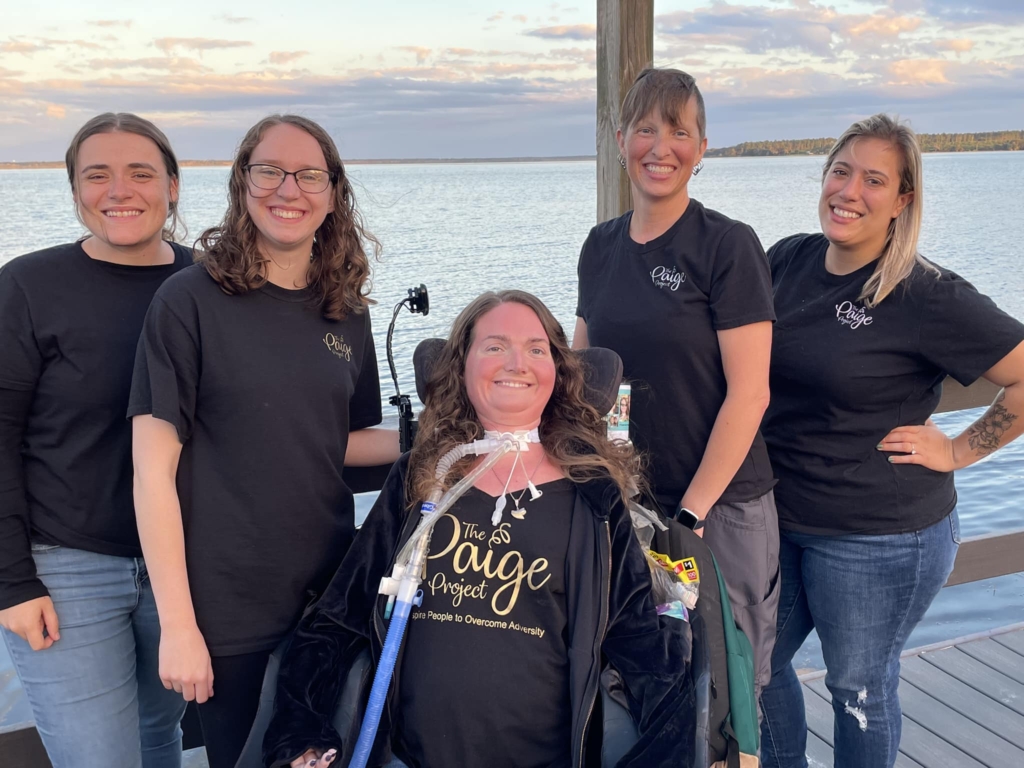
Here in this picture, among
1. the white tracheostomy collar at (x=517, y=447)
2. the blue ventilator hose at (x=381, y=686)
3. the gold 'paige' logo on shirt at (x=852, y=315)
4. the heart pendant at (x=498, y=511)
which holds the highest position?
the gold 'paige' logo on shirt at (x=852, y=315)

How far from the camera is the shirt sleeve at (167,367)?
158 cm

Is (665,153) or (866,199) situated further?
(866,199)

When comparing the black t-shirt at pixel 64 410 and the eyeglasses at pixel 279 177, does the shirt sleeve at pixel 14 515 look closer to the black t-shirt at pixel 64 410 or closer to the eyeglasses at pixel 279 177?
the black t-shirt at pixel 64 410

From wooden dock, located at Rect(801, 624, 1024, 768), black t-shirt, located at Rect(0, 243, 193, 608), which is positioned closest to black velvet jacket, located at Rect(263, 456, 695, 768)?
black t-shirt, located at Rect(0, 243, 193, 608)

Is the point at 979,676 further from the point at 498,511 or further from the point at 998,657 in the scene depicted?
the point at 498,511

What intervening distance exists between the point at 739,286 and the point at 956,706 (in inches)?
79.3

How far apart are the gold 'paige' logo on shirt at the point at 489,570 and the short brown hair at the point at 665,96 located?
1.06 m

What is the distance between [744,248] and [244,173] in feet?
3.79

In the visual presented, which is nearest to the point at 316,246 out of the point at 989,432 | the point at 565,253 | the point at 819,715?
the point at 989,432

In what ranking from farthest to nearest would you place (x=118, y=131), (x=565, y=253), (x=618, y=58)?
(x=565, y=253)
(x=618, y=58)
(x=118, y=131)

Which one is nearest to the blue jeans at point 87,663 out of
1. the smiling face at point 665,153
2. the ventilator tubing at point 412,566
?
the ventilator tubing at point 412,566

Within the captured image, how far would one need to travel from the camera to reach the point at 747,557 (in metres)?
A: 2.00

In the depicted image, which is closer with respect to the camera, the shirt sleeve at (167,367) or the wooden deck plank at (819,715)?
the shirt sleeve at (167,367)

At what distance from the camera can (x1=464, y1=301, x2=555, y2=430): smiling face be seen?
1911 mm
